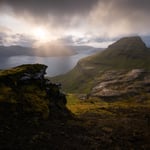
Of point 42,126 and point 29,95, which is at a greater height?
point 29,95

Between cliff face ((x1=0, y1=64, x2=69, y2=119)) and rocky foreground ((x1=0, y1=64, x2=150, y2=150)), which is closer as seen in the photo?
rocky foreground ((x1=0, y1=64, x2=150, y2=150))

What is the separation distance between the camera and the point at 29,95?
79438mm

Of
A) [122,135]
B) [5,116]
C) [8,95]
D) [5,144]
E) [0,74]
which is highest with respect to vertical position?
[0,74]

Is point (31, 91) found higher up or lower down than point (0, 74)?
lower down

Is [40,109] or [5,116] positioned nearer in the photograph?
[5,116]

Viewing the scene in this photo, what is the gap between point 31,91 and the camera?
272 feet

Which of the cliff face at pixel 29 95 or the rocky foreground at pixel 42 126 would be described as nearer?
the rocky foreground at pixel 42 126

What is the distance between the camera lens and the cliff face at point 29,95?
67.6m

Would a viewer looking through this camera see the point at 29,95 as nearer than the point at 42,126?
No

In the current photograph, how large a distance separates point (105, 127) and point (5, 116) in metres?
33.2

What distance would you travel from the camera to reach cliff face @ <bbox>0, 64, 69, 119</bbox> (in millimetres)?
67625

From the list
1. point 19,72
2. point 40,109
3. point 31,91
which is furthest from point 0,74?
point 40,109

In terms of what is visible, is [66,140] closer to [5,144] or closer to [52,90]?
[5,144]

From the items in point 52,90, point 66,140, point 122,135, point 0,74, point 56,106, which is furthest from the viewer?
point 52,90
